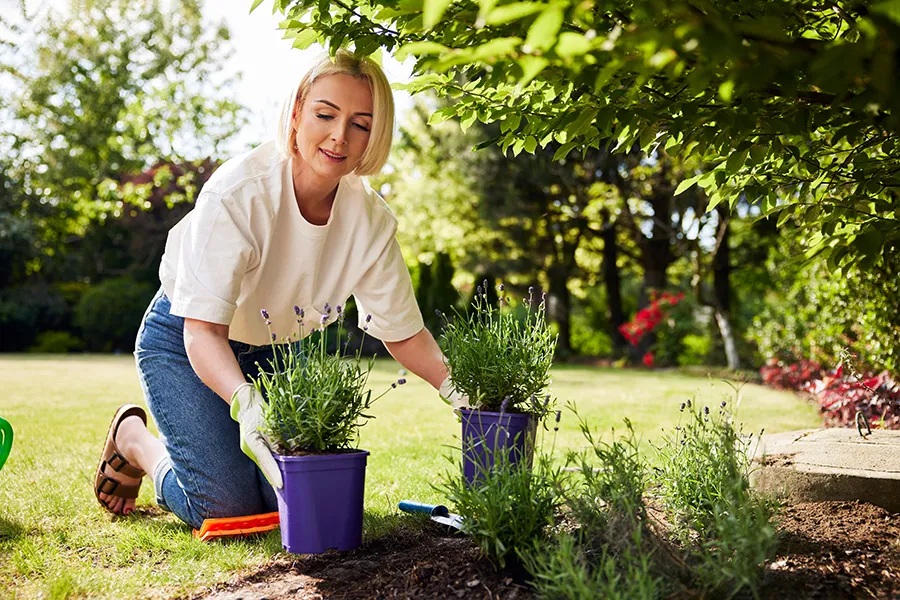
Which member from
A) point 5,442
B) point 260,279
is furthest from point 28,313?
point 260,279

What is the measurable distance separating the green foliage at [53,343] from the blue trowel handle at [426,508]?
1684 cm

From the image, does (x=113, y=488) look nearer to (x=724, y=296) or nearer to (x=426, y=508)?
(x=426, y=508)

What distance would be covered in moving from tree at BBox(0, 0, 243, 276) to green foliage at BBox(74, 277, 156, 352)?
71.1 inches

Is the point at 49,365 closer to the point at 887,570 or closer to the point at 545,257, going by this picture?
the point at 545,257

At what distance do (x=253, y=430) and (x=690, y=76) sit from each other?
4.76ft

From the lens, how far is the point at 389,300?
2.79 meters

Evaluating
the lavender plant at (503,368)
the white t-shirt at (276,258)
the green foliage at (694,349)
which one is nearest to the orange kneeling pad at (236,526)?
the white t-shirt at (276,258)

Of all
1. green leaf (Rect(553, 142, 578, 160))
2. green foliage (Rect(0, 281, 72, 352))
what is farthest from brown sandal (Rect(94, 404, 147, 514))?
green foliage (Rect(0, 281, 72, 352))

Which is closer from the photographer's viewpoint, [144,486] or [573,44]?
[573,44]

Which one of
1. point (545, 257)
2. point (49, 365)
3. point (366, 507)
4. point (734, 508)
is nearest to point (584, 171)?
point (545, 257)

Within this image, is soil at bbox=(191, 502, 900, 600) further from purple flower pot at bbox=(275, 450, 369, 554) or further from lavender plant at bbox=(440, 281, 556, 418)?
lavender plant at bbox=(440, 281, 556, 418)

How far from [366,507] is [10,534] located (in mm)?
1253

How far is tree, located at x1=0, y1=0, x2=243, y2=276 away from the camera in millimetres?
19047

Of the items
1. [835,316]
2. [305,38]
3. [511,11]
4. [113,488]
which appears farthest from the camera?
[835,316]
